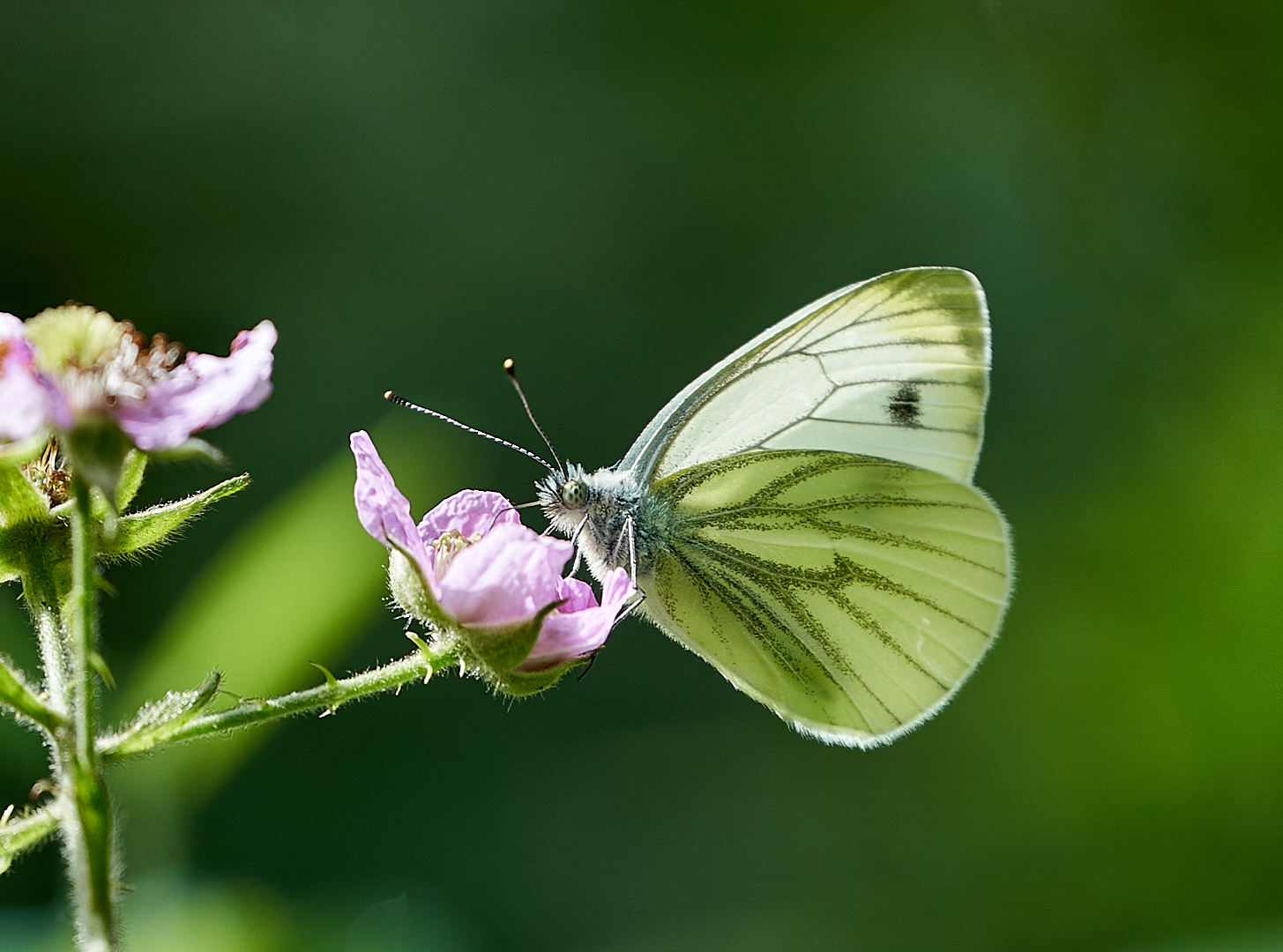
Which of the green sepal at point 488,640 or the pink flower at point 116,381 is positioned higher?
the pink flower at point 116,381

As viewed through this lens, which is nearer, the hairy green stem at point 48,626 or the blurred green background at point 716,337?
the hairy green stem at point 48,626

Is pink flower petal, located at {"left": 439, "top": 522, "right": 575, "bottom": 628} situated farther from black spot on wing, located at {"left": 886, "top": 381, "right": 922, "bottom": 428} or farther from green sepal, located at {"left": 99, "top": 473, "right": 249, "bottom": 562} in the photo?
black spot on wing, located at {"left": 886, "top": 381, "right": 922, "bottom": 428}

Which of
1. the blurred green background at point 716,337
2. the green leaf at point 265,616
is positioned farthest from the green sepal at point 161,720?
the blurred green background at point 716,337

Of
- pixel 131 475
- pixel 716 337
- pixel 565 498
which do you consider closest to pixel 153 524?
pixel 131 475

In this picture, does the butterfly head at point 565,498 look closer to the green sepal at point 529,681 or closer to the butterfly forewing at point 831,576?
the butterfly forewing at point 831,576

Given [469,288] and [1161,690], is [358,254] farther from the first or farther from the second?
[1161,690]

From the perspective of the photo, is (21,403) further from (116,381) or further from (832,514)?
(832,514)

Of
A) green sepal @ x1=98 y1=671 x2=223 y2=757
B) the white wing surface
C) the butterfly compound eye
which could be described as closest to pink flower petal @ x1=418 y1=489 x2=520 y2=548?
the butterfly compound eye
